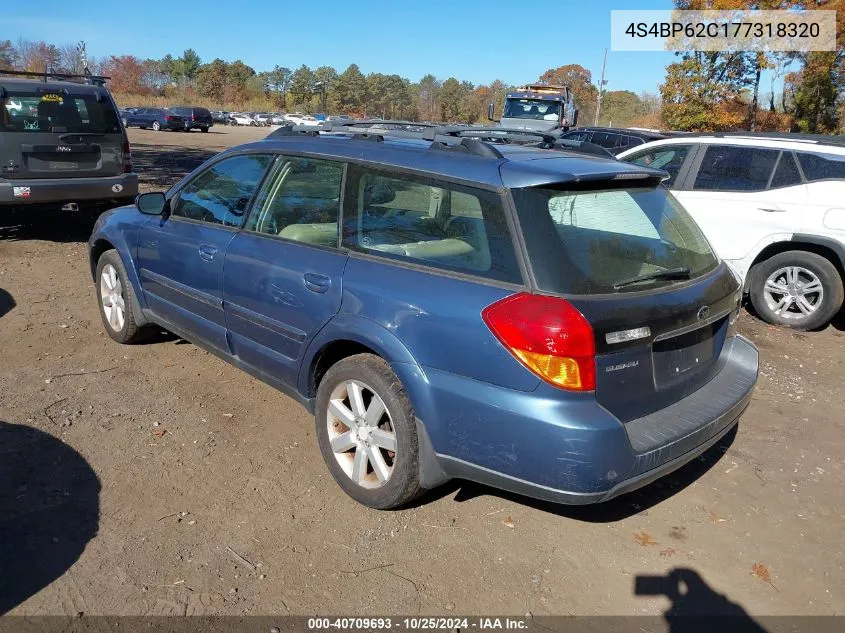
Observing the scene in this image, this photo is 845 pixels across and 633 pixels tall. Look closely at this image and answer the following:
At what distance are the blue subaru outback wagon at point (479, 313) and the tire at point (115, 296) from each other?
1257mm

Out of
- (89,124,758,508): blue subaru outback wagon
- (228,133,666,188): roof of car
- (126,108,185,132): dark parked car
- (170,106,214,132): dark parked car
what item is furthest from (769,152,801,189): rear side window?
(170,106,214,132): dark parked car

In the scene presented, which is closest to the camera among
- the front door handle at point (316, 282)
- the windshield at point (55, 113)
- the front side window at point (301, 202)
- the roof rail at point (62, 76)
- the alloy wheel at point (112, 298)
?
the front door handle at point (316, 282)

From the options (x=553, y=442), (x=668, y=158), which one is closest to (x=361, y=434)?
(x=553, y=442)

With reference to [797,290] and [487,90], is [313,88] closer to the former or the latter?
[487,90]

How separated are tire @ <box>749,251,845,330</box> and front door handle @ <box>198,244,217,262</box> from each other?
17.5ft

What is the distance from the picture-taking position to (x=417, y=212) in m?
3.26

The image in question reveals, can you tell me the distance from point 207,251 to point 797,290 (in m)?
5.52

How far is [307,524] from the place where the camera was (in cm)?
318

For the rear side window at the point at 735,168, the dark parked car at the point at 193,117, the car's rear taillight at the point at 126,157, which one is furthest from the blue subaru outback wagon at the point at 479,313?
the dark parked car at the point at 193,117

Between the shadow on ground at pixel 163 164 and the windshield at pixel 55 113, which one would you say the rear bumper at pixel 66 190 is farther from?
the shadow on ground at pixel 163 164

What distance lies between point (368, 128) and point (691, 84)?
3083 cm

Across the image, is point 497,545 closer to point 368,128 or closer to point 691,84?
point 368,128

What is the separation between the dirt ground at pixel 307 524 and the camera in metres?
2.76

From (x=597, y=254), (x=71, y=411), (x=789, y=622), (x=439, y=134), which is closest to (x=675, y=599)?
(x=789, y=622)
